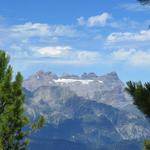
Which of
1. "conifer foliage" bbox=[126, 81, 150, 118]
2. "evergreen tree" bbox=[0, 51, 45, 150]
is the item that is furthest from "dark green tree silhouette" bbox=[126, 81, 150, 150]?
"evergreen tree" bbox=[0, 51, 45, 150]

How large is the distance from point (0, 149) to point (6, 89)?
16.8ft

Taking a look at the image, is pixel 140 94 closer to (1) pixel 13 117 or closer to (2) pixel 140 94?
(2) pixel 140 94

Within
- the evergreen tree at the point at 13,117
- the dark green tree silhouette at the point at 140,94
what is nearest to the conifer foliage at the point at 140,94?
the dark green tree silhouette at the point at 140,94

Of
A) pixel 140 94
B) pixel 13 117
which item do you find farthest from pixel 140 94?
pixel 13 117

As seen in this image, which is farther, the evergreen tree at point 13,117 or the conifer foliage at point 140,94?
the evergreen tree at point 13,117

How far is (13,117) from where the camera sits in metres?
35.7

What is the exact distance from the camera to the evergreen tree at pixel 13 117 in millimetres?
35281

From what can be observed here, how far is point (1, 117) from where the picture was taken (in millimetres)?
35594

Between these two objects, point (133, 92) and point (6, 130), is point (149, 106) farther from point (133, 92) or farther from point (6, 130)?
point (6, 130)

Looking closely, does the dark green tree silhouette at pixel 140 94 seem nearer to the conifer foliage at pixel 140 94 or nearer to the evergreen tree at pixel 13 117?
the conifer foliage at pixel 140 94

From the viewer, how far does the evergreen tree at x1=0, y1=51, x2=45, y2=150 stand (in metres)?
35.3

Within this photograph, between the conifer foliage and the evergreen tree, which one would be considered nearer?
the conifer foliage

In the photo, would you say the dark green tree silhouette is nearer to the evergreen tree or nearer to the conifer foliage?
the conifer foliage

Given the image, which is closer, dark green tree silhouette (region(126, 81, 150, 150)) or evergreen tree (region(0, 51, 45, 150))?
dark green tree silhouette (region(126, 81, 150, 150))
